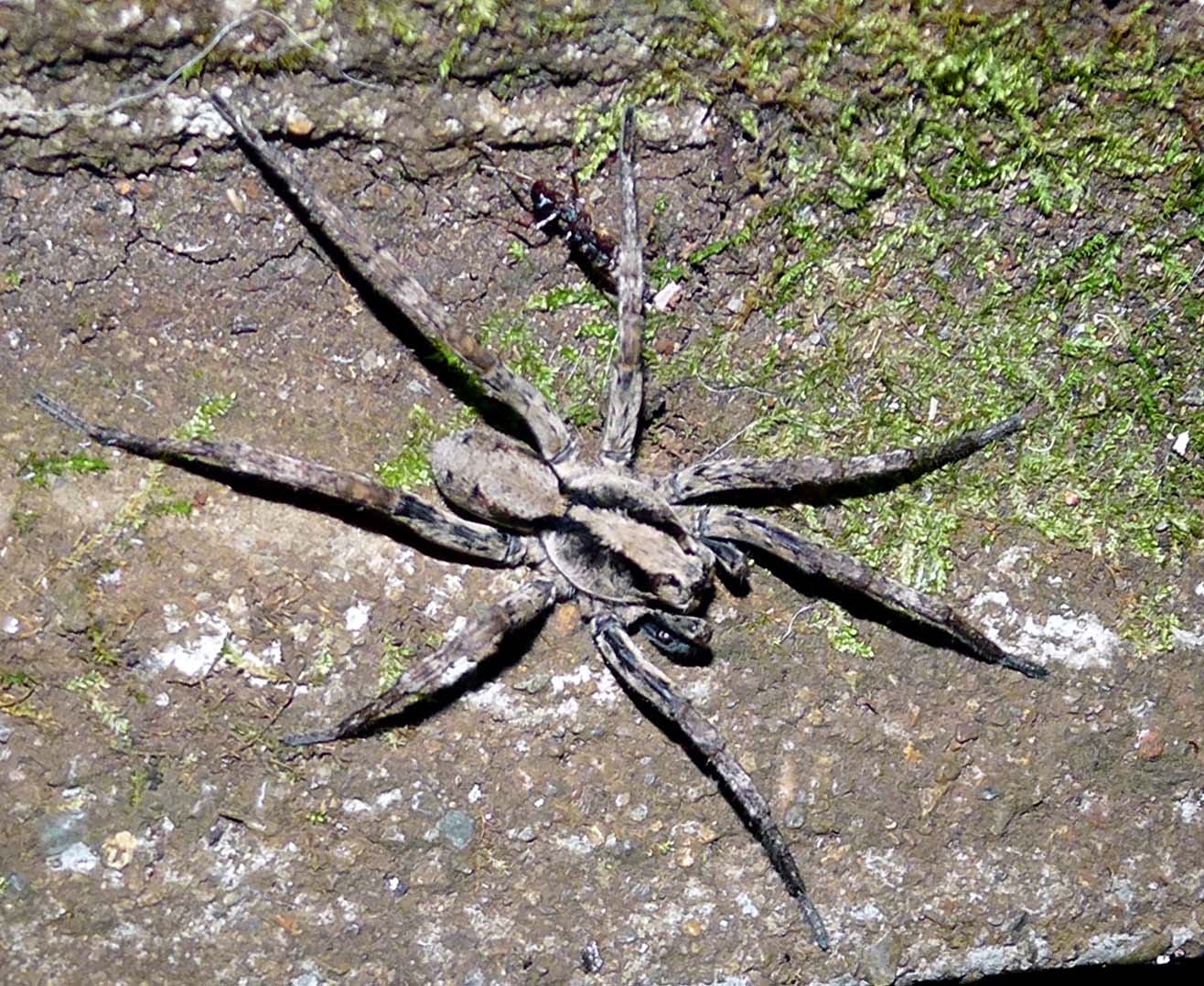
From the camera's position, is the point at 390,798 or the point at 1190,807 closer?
the point at 390,798

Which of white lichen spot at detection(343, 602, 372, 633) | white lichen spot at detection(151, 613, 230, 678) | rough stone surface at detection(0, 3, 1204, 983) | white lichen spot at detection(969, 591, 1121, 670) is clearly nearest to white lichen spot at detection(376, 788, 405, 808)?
rough stone surface at detection(0, 3, 1204, 983)

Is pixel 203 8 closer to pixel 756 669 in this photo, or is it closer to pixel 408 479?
pixel 408 479

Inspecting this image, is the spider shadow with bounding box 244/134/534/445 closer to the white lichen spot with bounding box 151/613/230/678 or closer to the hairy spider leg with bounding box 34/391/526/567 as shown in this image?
the hairy spider leg with bounding box 34/391/526/567

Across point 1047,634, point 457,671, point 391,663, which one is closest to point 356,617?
point 391,663

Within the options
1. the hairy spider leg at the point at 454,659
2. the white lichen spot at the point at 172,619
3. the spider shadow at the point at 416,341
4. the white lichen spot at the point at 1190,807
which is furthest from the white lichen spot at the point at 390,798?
the white lichen spot at the point at 1190,807

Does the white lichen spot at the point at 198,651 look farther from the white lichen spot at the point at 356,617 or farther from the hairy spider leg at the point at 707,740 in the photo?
the hairy spider leg at the point at 707,740

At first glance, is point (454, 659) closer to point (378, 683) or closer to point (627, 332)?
point (378, 683)
